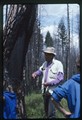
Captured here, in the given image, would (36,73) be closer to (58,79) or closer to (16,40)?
(58,79)

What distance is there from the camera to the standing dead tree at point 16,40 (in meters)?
4.97

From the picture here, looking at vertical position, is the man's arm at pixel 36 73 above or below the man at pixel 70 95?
above

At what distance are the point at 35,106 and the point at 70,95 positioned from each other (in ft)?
1.55

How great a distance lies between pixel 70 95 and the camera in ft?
16.7

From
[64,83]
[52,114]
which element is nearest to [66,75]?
[64,83]

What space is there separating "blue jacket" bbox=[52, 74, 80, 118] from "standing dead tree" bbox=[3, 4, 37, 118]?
0.45m

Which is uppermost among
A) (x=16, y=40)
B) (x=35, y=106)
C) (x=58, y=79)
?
(x=16, y=40)

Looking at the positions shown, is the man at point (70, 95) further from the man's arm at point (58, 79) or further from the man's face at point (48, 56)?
the man's face at point (48, 56)

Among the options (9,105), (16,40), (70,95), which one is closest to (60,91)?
(70,95)

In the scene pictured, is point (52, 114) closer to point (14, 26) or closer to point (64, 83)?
point (64, 83)

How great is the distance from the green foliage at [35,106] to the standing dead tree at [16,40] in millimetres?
64

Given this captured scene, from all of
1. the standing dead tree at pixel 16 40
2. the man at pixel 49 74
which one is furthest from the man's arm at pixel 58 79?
the standing dead tree at pixel 16 40

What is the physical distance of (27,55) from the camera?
4984mm

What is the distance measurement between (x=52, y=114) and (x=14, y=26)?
3.95 ft
